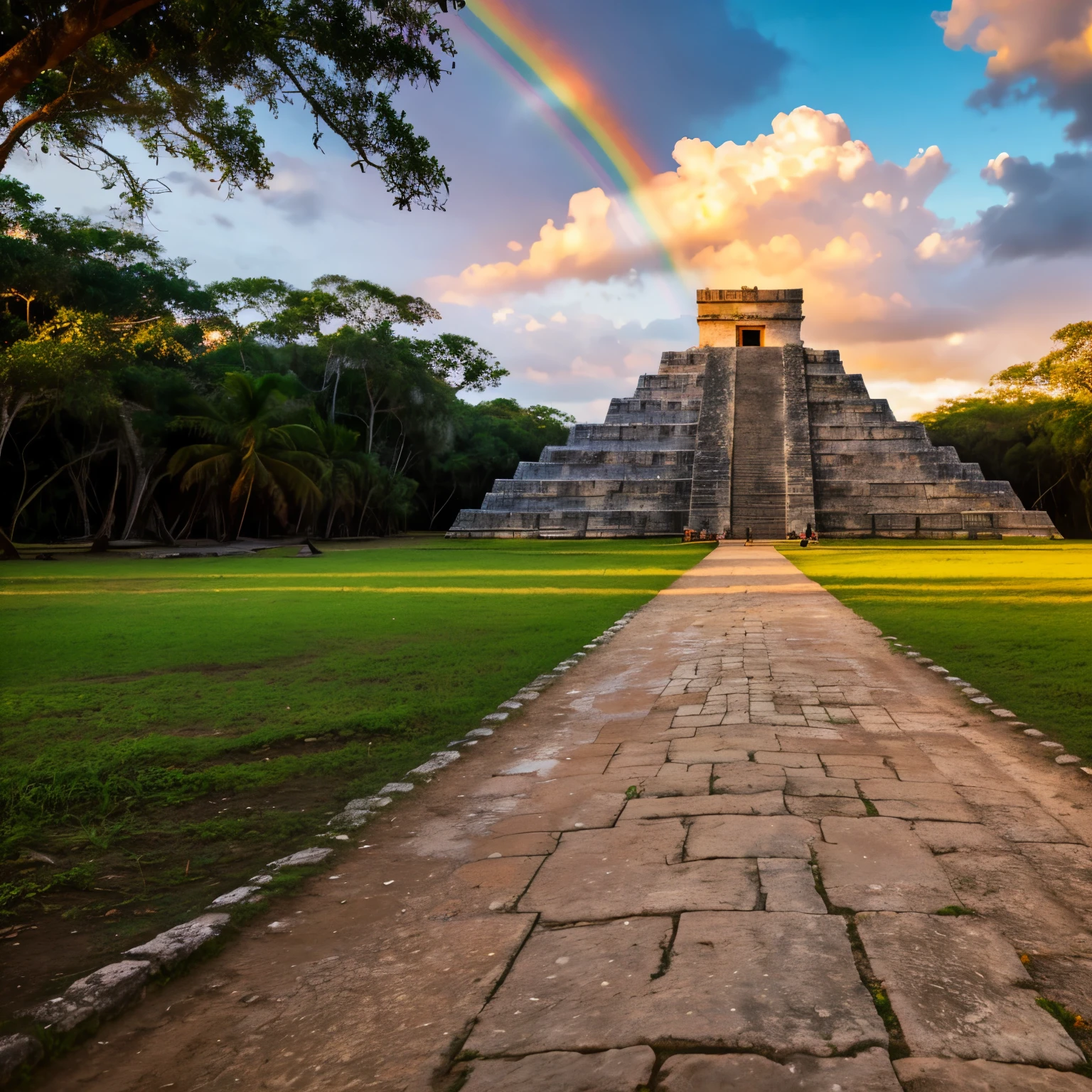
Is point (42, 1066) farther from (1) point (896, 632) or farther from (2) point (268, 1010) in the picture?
(1) point (896, 632)

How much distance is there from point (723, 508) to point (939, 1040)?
26552mm

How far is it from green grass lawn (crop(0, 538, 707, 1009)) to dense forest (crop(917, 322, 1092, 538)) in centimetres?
2602

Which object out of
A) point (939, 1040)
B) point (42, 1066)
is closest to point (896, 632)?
point (939, 1040)

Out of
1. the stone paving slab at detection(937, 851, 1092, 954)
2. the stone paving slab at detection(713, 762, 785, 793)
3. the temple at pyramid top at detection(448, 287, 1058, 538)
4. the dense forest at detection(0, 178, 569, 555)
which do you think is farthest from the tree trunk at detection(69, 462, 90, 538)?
the stone paving slab at detection(937, 851, 1092, 954)

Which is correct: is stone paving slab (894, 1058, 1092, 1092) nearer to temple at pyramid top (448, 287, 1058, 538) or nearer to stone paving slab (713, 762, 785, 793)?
stone paving slab (713, 762, 785, 793)

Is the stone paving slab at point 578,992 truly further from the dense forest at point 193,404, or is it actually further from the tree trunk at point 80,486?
the tree trunk at point 80,486

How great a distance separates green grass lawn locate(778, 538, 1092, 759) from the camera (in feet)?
17.7

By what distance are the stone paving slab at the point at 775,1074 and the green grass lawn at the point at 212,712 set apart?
176 centimetres

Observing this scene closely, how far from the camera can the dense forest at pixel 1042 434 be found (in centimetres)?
3095

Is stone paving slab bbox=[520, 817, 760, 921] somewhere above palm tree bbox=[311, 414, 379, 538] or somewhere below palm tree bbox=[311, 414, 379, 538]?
below

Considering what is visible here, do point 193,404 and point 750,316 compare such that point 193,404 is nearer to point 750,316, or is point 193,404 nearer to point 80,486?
point 80,486

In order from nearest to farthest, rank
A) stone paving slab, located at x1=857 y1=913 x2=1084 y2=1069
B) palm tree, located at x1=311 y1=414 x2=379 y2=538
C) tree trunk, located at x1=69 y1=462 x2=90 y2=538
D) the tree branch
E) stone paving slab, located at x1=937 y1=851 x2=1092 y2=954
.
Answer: stone paving slab, located at x1=857 y1=913 x2=1084 y2=1069 < stone paving slab, located at x1=937 y1=851 x2=1092 y2=954 < the tree branch < tree trunk, located at x1=69 y1=462 x2=90 y2=538 < palm tree, located at x1=311 y1=414 x2=379 y2=538

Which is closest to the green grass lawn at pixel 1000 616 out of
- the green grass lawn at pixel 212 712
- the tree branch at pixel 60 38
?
the green grass lawn at pixel 212 712

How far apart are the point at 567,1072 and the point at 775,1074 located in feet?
1.35
